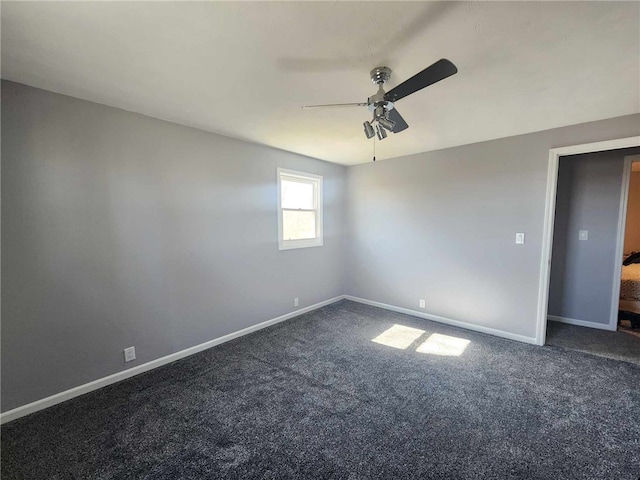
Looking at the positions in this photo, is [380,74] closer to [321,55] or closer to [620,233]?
[321,55]

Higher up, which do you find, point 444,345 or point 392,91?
point 392,91

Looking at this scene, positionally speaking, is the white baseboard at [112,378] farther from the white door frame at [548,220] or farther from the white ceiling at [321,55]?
the white door frame at [548,220]

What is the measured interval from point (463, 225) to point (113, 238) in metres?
3.88

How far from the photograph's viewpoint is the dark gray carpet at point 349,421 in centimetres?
153

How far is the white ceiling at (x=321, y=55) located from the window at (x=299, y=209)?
4.54ft

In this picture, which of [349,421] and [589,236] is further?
[589,236]

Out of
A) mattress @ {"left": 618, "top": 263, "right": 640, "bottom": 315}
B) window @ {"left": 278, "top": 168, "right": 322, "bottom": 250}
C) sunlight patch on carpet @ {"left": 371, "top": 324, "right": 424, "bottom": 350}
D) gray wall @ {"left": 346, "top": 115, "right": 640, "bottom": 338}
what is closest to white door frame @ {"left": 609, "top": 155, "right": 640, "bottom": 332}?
mattress @ {"left": 618, "top": 263, "right": 640, "bottom": 315}

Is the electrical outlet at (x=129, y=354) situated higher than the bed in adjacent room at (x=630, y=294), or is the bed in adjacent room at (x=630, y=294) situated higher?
the bed in adjacent room at (x=630, y=294)

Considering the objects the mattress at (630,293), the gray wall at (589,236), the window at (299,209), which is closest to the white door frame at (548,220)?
the gray wall at (589,236)

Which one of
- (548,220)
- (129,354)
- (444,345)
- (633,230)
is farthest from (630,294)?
(129,354)

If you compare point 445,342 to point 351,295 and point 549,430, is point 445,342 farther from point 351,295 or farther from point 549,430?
point 351,295

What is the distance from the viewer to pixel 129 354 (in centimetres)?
244

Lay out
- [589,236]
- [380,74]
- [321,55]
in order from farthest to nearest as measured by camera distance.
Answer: [589,236]
[380,74]
[321,55]

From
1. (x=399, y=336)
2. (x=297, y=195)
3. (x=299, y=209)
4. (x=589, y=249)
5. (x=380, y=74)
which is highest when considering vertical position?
(x=380, y=74)
